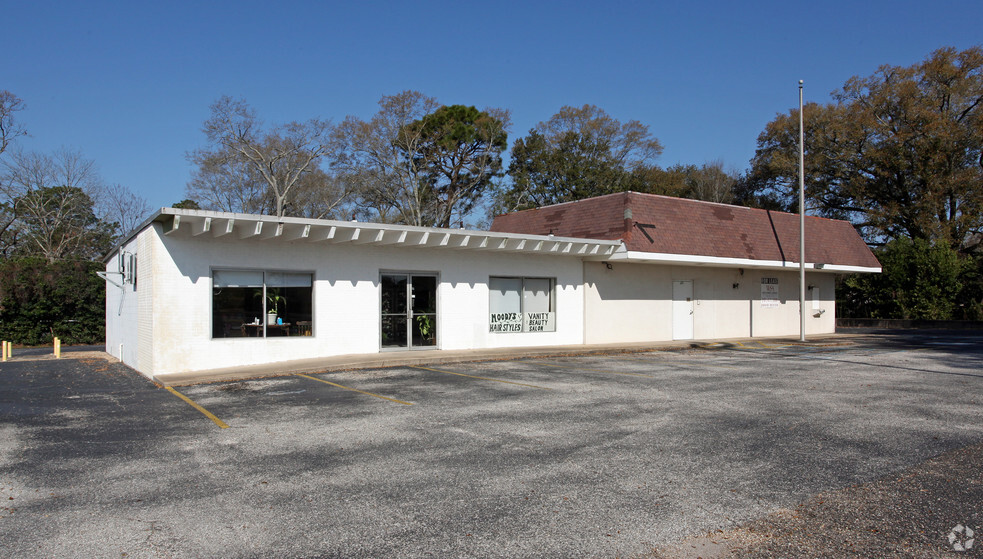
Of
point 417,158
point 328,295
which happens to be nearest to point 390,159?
point 417,158

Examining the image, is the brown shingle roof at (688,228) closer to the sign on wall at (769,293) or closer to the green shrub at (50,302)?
the sign on wall at (769,293)

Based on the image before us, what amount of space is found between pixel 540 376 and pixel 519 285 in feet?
20.5

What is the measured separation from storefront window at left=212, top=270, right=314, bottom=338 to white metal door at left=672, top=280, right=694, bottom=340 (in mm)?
12696

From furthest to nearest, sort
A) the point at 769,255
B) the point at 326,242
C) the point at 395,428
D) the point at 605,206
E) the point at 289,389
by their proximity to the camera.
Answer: the point at 769,255, the point at 605,206, the point at 326,242, the point at 289,389, the point at 395,428

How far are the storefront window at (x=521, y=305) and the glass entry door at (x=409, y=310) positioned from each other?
187 cm

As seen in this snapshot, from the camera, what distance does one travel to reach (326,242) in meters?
15.7

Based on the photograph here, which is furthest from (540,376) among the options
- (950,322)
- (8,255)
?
(8,255)

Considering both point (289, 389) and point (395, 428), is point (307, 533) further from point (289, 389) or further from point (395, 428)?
point (289, 389)

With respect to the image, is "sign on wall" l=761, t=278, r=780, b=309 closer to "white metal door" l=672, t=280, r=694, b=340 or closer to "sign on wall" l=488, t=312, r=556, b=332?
"white metal door" l=672, t=280, r=694, b=340

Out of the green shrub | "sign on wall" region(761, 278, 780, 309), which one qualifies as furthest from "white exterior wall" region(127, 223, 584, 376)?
the green shrub

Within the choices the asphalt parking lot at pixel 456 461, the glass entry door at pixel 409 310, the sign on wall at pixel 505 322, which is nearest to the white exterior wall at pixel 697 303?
A: the sign on wall at pixel 505 322

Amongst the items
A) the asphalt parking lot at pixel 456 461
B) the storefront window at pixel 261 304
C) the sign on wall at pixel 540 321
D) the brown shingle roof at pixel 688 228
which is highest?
the brown shingle roof at pixel 688 228

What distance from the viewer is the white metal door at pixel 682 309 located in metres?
22.8

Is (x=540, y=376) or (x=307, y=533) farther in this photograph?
(x=540, y=376)
